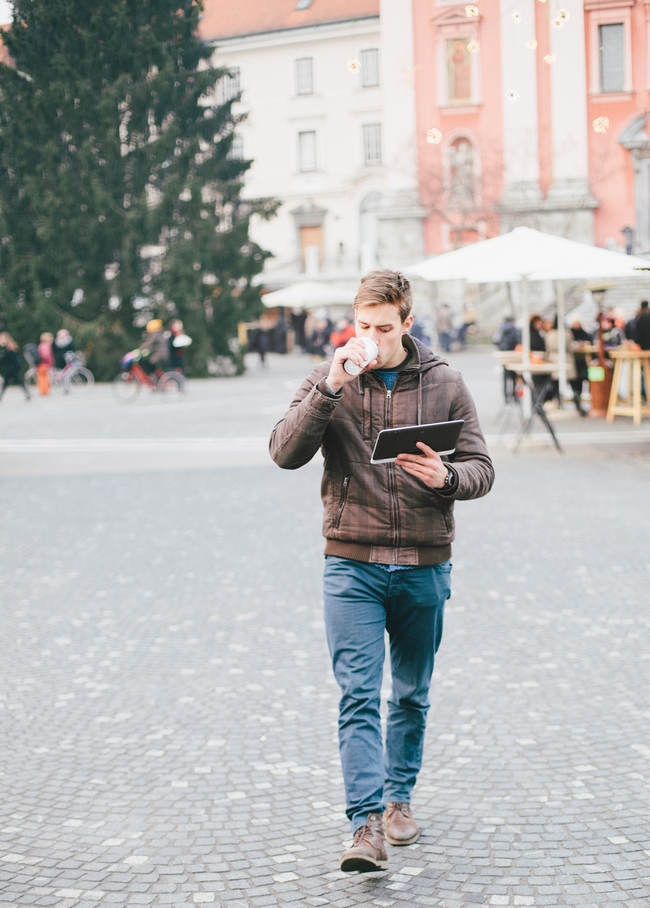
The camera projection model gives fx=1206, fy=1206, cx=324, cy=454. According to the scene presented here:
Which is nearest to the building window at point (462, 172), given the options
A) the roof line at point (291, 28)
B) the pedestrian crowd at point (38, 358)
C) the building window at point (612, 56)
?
the roof line at point (291, 28)

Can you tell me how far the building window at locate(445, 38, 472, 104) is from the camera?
41500 millimetres

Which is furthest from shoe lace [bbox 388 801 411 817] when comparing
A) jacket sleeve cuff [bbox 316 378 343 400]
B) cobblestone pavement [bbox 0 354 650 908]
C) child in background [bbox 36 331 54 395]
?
child in background [bbox 36 331 54 395]

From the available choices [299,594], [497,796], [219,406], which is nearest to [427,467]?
[497,796]

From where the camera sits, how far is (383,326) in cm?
359

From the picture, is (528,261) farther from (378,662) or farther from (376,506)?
(378,662)

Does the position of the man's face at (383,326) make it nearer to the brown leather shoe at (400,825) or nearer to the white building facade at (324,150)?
the brown leather shoe at (400,825)

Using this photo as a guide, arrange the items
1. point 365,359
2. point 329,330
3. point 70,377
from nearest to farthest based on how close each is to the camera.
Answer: point 365,359
point 70,377
point 329,330

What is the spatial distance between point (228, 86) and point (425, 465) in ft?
104

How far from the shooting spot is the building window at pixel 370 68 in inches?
2044

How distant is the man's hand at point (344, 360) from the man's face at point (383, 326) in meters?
0.13

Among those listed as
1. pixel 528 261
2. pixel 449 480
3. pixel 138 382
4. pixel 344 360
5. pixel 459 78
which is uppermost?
pixel 459 78

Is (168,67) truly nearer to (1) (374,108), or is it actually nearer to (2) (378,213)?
(2) (378,213)

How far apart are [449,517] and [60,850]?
5.45 feet

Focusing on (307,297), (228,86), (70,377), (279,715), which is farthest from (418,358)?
(307,297)
